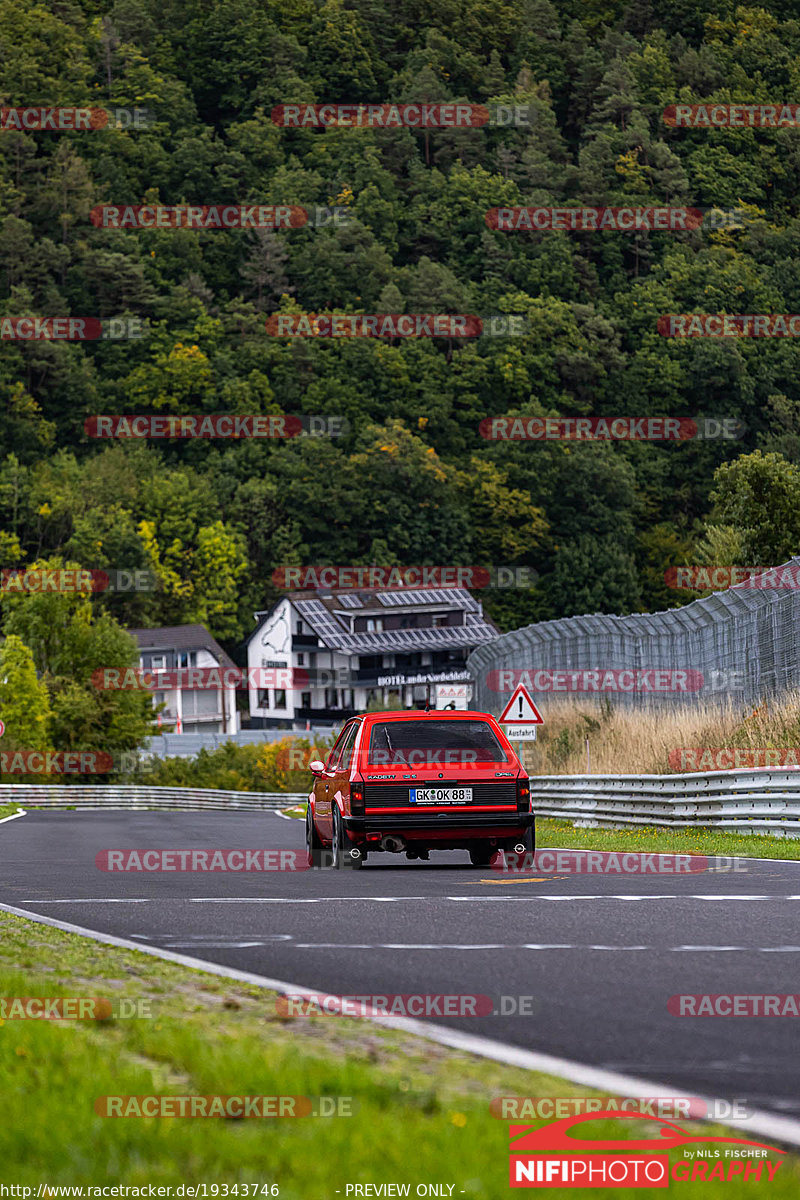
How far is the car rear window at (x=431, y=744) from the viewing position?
15.3 metres

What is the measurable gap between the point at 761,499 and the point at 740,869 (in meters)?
40.1

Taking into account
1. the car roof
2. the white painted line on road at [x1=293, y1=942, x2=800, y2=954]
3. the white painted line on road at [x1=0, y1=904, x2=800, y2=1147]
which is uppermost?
the car roof

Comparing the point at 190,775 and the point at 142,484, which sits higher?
the point at 142,484

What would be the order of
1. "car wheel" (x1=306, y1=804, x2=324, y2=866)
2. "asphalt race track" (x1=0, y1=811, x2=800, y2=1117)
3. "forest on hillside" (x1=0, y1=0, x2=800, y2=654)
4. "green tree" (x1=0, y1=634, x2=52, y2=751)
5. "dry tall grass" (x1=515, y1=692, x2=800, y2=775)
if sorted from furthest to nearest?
1. "forest on hillside" (x1=0, y1=0, x2=800, y2=654)
2. "green tree" (x1=0, y1=634, x2=52, y2=751)
3. "dry tall grass" (x1=515, y1=692, x2=800, y2=775)
4. "car wheel" (x1=306, y1=804, x2=324, y2=866)
5. "asphalt race track" (x1=0, y1=811, x2=800, y2=1117)

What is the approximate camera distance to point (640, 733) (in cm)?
2630

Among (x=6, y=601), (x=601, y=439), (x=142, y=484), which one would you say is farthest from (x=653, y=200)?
(x=6, y=601)

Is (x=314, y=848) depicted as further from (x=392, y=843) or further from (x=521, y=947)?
(x=521, y=947)

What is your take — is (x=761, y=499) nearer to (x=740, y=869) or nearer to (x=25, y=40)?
(x=740, y=869)

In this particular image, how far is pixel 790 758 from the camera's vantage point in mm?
20453

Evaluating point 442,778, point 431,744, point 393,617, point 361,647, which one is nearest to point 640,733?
point 431,744

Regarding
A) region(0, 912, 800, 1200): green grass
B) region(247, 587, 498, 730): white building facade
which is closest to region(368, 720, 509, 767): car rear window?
region(0, 912, 800, 1200): green grass

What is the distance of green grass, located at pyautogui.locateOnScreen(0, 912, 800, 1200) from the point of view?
151 inches

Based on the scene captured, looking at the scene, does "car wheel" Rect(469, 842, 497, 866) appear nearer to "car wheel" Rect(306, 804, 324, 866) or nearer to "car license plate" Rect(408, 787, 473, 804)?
"car license plate" Rect(408, 787, 473, 804)

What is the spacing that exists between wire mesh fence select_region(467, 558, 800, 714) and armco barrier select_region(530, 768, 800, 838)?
207 cm
